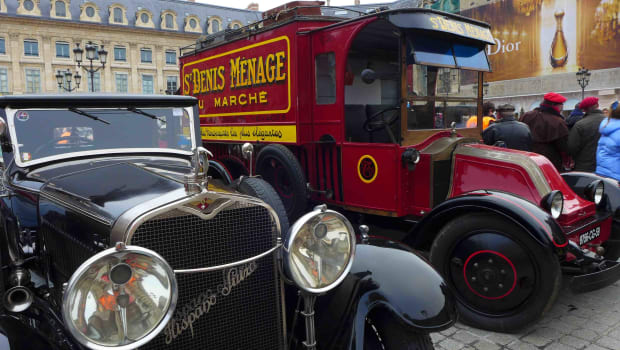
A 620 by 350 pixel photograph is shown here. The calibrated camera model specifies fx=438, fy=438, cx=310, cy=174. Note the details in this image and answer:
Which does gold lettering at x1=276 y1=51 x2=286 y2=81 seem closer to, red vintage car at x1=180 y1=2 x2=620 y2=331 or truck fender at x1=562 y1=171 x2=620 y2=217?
red vintage car at x1=180 y1=2 x2=620 y2=331

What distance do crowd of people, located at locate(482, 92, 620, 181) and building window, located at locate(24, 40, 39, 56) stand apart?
46.3 meters

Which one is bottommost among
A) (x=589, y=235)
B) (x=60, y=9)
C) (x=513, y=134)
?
(x=589, y=235)

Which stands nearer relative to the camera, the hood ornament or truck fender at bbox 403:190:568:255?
the hood ornament

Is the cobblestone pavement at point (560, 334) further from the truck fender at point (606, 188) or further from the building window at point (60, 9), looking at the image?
the building window at point (60, 9)

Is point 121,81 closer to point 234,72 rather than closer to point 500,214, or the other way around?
point 234,72

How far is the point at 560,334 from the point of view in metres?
3.37

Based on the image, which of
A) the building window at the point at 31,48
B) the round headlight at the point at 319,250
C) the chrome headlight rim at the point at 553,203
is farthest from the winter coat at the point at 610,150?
the building window at the point at 31,48

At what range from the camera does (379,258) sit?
7.97ft

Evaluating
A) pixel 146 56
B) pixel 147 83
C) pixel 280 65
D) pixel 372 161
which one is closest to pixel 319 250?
pixel 372 161

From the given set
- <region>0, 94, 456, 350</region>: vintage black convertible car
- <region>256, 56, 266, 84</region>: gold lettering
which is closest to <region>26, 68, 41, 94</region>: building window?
<region>256, 56, 266, 84</region>: gold lettering

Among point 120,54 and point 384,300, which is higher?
point 120,54

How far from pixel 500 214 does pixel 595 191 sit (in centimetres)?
153

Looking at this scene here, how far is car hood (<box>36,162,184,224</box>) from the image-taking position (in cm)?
206

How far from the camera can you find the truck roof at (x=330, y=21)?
4.25m
